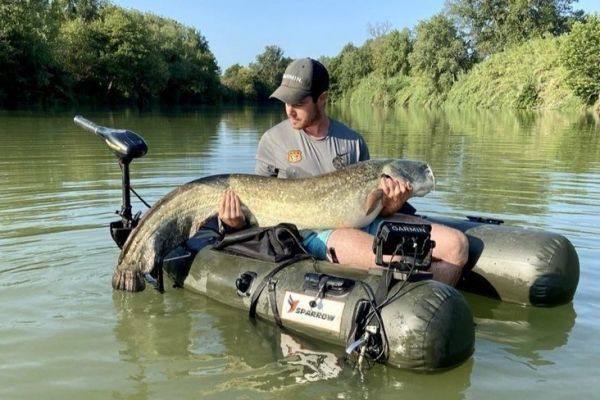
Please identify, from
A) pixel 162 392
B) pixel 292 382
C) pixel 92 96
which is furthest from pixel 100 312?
pixel 92 96

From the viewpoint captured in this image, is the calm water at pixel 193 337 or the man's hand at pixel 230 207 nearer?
the calm water at pixel 193 337

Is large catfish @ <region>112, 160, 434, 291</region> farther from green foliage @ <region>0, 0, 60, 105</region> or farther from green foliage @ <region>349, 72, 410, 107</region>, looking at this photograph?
green foliage @ <region>349, 72, 410, 107</region>

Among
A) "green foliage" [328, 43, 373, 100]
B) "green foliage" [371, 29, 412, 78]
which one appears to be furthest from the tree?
"green foliage" [371, 29, 412, 78]

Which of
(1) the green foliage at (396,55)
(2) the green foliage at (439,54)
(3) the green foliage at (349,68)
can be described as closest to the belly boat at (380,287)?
(2) the green foliage at (439,54)

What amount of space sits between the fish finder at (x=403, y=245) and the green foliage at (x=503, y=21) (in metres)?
64.7

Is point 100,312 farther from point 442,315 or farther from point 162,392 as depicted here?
point 442,315

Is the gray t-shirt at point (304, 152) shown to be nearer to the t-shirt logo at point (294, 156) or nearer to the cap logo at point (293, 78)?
the t-shirt logo at point (294, 156)

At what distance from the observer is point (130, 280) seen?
5.08 meters

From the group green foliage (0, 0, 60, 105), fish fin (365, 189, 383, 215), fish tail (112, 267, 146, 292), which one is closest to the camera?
fish fin (365, 189, 383, 215)

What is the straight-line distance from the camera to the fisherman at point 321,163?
4.80 metres

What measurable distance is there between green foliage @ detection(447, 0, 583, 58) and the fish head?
209 ft

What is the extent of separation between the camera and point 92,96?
171ft

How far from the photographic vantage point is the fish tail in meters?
5.07

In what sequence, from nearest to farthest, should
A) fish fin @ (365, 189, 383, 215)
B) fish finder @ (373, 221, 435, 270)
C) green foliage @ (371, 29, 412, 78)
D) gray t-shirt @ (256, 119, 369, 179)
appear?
1. fish finder @ (373, 221, 435, 270)
2. fish fin @ (365, 189, 383, 215)
3. gray t-shirt @ (256, 119, 369, 179)
4. green foliage @ (371, 29, 412, 78)
